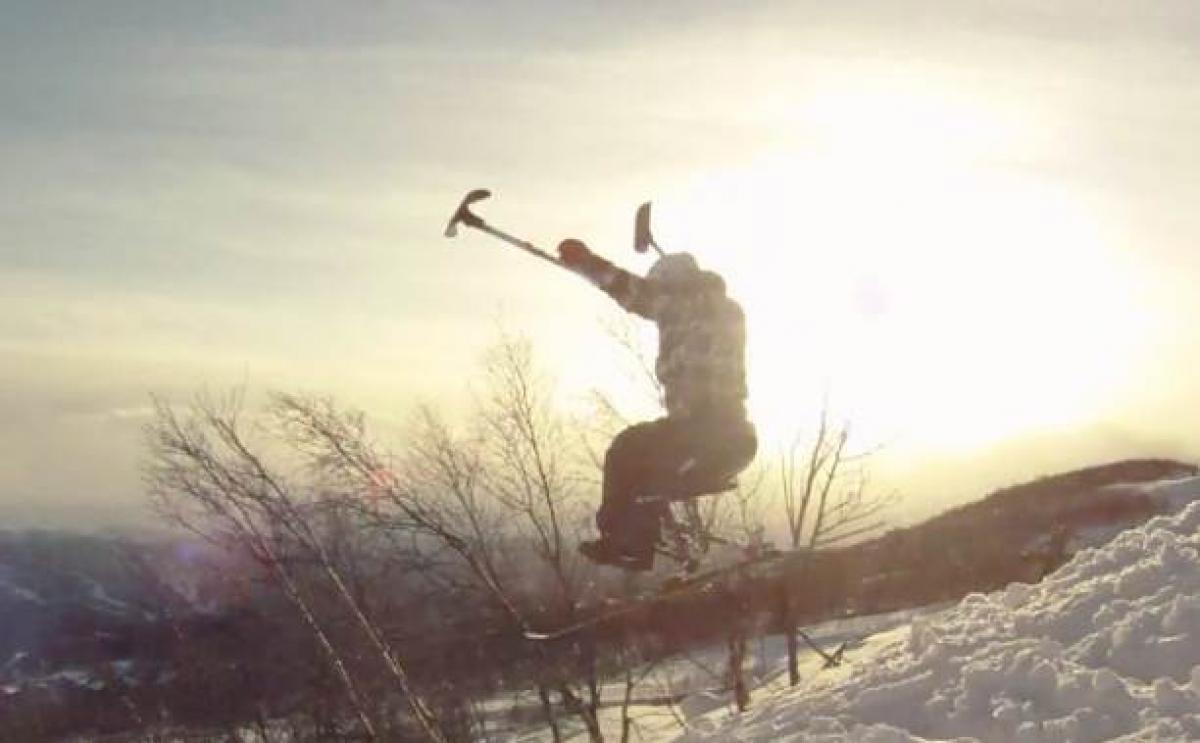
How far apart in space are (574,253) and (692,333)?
100 cm

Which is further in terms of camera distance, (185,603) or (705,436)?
(185,603)

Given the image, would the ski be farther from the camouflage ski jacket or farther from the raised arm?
the raised arm

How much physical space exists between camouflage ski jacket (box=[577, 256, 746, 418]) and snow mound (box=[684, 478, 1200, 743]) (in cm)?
212

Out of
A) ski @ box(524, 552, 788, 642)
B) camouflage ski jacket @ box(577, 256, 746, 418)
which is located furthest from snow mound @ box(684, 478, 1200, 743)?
ski @ box(524, 552, 788, 642)

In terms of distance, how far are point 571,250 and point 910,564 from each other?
105 ft

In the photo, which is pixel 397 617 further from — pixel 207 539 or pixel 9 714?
pixel 9 714

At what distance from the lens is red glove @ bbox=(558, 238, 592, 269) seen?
26.8 ft

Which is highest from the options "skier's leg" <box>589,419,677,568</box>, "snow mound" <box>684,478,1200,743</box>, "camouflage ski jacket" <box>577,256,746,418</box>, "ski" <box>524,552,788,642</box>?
"camouflage ski jacket" <box>577,256,746,418</box>

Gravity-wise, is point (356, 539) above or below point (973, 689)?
above

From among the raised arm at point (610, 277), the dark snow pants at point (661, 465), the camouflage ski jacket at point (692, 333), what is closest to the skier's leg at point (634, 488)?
the dark snow pants at point (661, 465)

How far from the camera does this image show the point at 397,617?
2488 cm

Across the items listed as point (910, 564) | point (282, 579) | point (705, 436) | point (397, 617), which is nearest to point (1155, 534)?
point (705, 436)

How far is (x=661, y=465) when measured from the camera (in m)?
8.66

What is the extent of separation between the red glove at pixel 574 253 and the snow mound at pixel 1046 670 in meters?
3.14
